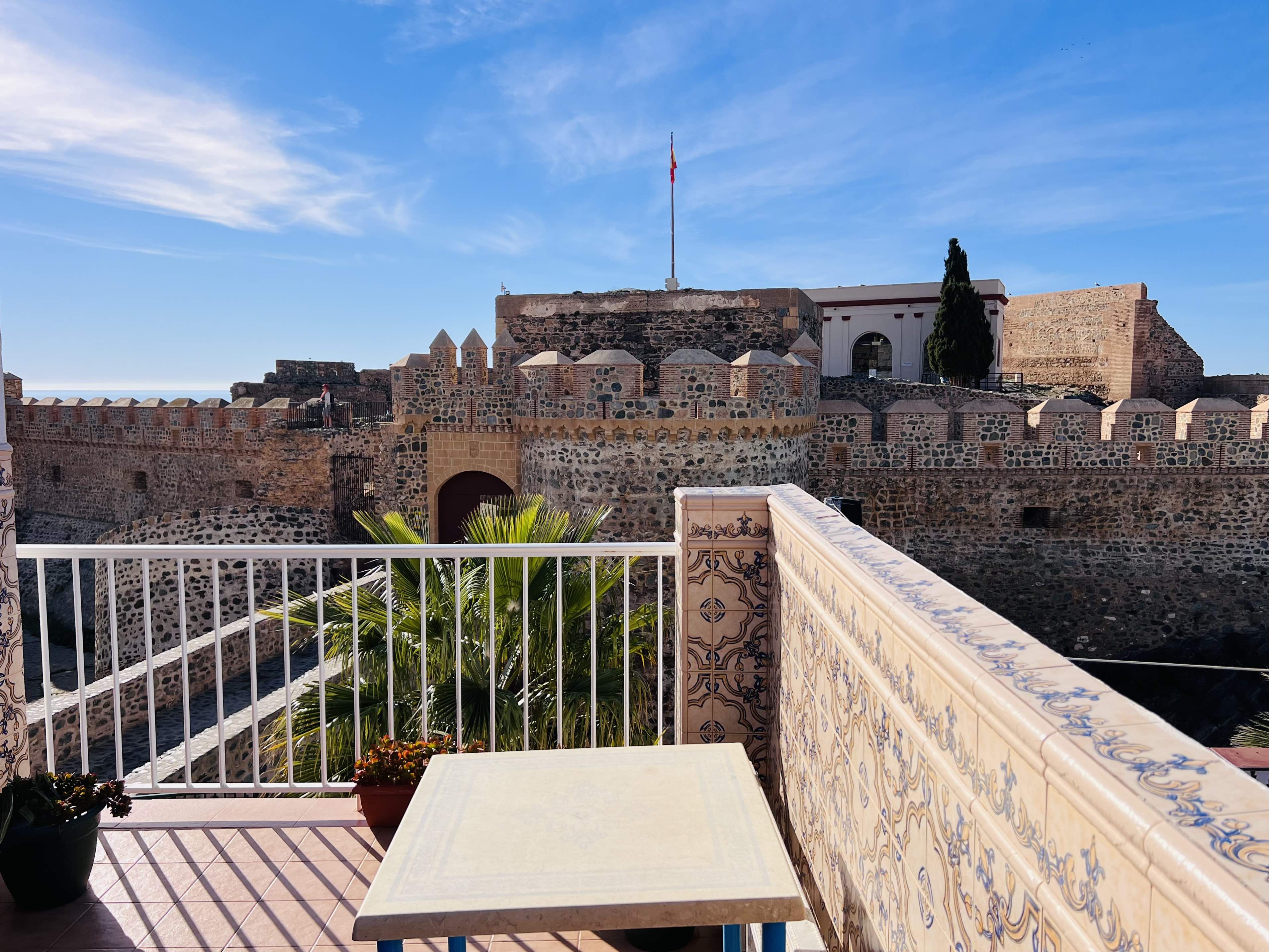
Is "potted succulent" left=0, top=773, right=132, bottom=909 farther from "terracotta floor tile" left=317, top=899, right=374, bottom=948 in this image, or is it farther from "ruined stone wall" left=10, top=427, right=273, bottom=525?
"ruined stone wall" left=10, top=427, right=273, bottom=525

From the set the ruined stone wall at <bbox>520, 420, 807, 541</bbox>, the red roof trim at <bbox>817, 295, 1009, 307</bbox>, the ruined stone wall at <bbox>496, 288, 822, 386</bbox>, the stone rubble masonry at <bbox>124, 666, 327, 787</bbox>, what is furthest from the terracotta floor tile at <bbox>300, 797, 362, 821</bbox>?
the red roof trim at <bbox>817, 295, 1009, 307</bbox>

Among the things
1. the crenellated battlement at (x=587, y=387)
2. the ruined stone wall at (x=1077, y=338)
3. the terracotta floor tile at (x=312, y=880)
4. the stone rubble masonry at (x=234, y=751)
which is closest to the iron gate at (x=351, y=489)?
the crenellated battlement at (x=587, y=387)

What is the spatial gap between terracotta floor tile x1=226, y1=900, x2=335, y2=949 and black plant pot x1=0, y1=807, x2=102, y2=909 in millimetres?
572

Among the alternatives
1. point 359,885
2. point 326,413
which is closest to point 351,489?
point 326,413

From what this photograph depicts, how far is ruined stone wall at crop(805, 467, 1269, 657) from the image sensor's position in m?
13.0

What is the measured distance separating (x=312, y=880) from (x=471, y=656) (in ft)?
6.78

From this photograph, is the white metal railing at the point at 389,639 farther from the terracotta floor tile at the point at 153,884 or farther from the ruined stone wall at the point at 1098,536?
the ruined stone wall at the point at 1098,536

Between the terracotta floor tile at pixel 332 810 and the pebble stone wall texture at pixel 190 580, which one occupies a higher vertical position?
the terracotta floor tile at pixel 332 810

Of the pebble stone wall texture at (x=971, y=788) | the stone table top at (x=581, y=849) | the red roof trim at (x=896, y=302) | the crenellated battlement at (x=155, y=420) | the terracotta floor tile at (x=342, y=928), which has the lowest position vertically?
the terracotta floor tile at (x=342, y=928)

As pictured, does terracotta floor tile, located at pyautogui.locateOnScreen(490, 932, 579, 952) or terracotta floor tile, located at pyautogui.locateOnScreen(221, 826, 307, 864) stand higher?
terracotta floor tile, located at pyautogui.locateOnScreen(221, 826, 307, 864)

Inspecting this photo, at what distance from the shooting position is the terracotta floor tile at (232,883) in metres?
2.61

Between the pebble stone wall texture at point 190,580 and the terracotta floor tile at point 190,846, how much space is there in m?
8.09

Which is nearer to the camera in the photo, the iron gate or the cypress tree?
the iron gate

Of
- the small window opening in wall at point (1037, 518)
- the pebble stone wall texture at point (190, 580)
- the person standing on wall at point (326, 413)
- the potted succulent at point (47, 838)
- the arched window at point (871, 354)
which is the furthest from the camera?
the arched window at point (871, 354)
